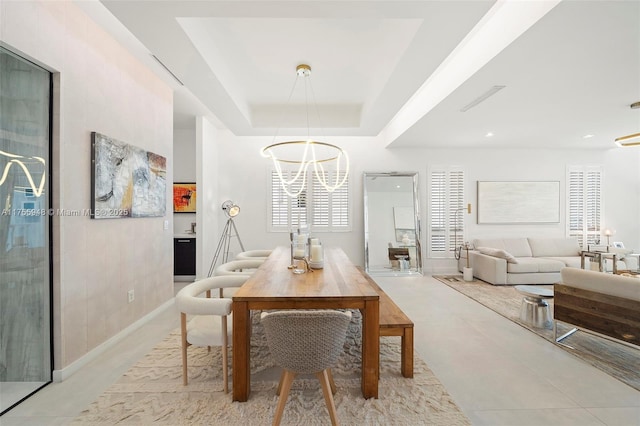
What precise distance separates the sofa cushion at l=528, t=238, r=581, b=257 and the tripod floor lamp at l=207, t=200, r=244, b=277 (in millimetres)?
5856

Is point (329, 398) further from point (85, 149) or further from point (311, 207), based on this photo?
point (311, 207)

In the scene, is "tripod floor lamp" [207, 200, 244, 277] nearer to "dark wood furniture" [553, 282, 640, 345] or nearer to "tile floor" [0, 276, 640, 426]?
"tile floor" [0, 276, 640, 426]

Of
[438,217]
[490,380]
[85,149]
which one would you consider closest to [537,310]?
[490,380]

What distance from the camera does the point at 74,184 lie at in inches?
93.7

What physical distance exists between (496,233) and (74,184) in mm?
6918

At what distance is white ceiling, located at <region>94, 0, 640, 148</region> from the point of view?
2.01 metres

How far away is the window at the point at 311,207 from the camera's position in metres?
5.93

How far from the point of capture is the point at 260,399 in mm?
1960

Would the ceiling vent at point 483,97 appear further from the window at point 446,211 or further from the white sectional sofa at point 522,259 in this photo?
the white sectional sofa at point 522,259

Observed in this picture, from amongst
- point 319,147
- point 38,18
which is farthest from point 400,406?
point 319,147

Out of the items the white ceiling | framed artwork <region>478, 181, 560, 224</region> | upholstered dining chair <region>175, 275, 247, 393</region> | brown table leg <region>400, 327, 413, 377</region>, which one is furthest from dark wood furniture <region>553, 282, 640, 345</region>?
framed artwork <region>478, 181, 560, 224</region>

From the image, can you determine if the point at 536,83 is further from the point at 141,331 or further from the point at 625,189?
the point at 625,189

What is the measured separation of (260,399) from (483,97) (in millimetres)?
3771

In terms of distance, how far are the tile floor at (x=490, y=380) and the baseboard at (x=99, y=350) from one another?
0.16ft
